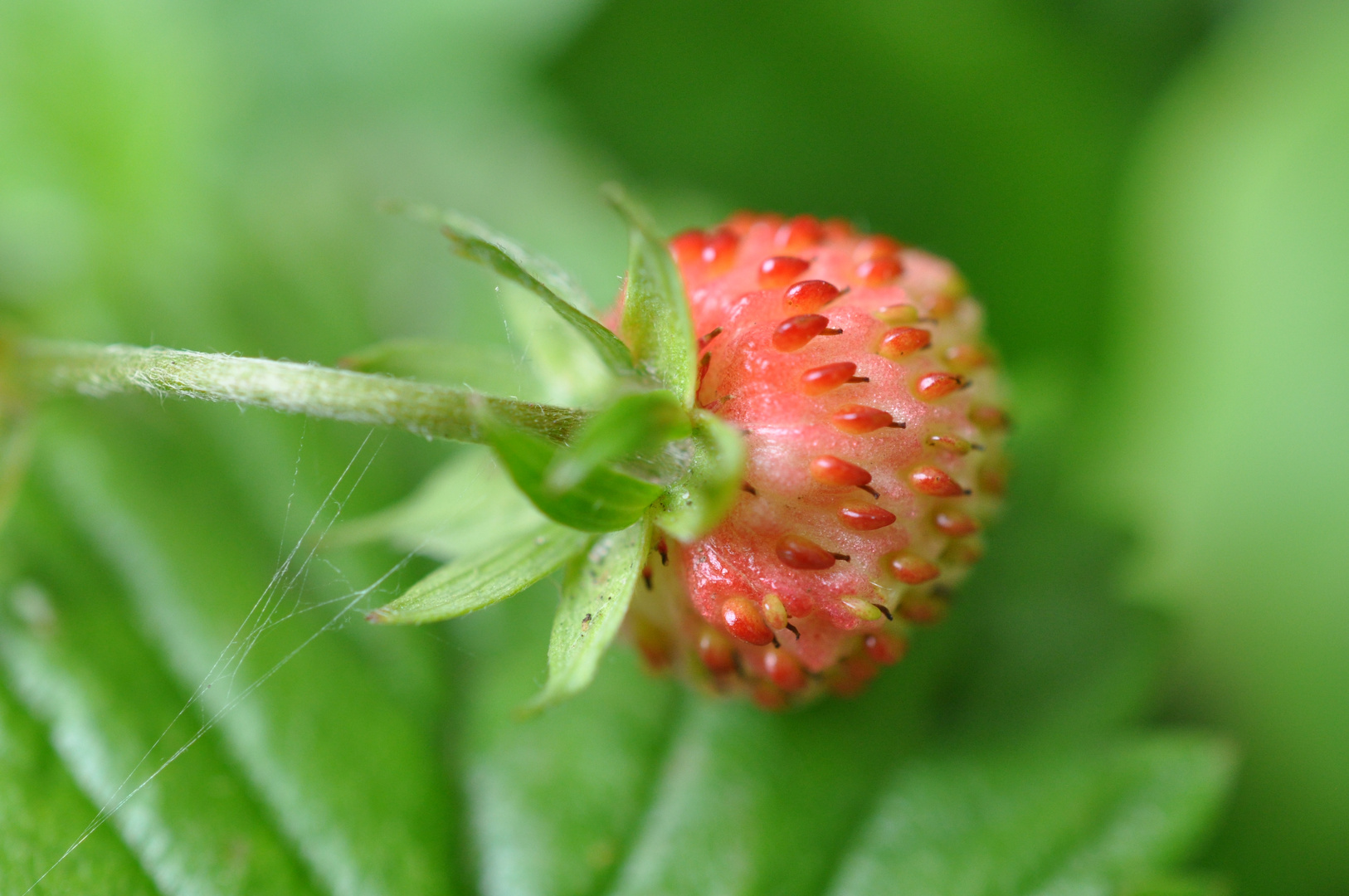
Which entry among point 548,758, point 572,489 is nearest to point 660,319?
point 572,489

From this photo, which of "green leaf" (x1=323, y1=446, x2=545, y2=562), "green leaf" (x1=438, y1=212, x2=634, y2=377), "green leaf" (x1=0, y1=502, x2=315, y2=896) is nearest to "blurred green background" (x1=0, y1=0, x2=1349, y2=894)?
"green leaf" (x1=0, y1=502, x2=315, y2=896)

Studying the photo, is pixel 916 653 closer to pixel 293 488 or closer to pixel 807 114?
pixel 293 488

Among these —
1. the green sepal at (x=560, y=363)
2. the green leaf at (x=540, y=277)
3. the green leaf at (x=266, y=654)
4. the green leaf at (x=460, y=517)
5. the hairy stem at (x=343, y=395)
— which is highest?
the green leaf at (x=540, y=277)

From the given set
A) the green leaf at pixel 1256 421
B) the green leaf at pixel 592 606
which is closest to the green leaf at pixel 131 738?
the green leaf at pixel 592 606

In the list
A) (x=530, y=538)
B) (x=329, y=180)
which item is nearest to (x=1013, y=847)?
(x=530, y=538)

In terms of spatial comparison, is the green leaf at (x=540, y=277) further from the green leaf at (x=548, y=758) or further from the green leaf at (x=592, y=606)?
the green leaf at (x=548, y=758)

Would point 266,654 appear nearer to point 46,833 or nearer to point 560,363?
point 46,833
